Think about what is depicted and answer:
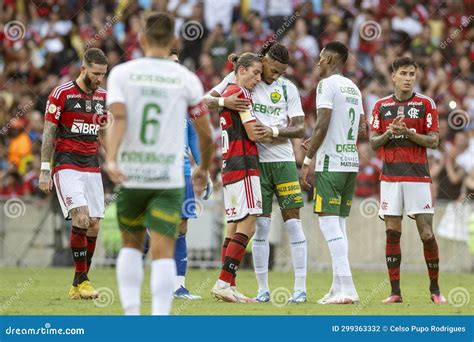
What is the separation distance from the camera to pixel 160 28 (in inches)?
330

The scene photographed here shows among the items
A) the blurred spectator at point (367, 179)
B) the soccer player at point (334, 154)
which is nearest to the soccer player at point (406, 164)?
the soccer player at point (334, 154)

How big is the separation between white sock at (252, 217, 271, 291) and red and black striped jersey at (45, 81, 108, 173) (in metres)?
2.15

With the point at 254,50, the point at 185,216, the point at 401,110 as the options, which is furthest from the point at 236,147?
the point at 254,50

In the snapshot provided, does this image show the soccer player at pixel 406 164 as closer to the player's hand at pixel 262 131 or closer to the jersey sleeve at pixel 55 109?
the player's hand at pixel 262 131

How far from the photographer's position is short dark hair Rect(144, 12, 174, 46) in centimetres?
836

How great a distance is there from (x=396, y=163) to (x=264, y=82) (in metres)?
1.70

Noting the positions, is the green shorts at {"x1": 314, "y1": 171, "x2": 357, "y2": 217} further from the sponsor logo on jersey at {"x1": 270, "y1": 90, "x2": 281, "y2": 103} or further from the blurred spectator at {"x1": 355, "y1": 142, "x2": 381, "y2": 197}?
the blurred spectator at {"x1": 355, "y1": 142, "x2": 381, "y2": 197}

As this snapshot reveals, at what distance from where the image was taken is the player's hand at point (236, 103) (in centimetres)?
1187

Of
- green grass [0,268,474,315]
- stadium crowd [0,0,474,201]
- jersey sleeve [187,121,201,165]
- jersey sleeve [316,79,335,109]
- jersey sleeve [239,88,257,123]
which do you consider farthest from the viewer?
stadium crowd [0,0,474,201]

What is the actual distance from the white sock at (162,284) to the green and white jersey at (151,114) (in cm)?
59

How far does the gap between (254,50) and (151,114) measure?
15325 mm

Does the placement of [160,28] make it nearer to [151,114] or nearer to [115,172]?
[151,114]

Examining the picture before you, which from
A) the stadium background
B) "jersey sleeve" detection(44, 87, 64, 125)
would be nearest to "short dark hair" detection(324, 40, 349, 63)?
"jersey sleeve" detection(44, 87, 64, 125)

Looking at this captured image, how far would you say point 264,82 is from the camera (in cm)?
1237
